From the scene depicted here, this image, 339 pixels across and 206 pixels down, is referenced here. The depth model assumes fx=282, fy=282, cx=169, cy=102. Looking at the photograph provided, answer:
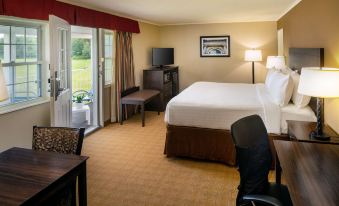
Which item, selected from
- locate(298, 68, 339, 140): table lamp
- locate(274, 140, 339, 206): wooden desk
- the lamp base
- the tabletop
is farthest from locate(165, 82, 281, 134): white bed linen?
the tabletop

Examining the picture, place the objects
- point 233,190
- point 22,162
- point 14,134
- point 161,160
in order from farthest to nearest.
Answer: point 161,160
point 14,134
point 233,190
point 22,162

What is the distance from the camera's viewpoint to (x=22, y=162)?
1.79 metres

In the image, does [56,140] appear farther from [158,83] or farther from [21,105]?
[158,83]

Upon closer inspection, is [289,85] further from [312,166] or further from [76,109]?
[76,109]

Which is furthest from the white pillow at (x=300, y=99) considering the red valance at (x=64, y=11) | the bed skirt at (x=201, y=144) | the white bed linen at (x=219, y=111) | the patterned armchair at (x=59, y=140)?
the red valance at (x=64, y=11)

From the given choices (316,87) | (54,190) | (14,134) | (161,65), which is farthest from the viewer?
(161,65)

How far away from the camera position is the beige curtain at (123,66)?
5.56m

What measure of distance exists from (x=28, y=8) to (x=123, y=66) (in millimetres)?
2719

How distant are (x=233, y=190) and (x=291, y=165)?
130 centimetres

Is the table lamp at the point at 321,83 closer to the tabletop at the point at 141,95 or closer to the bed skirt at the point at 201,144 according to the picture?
the bed skirt at the point at 201,144

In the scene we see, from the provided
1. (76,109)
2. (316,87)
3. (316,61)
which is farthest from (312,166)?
(76,109)

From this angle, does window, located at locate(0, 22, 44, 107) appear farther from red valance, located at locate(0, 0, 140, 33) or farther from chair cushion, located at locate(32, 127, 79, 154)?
chair cushion, located at locate(32, 127, 79, 154)

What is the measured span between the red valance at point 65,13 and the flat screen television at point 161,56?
1171 millimetres

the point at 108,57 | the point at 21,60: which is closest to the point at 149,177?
the point at 21,60
